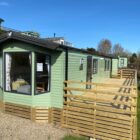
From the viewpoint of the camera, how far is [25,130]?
6.69 m

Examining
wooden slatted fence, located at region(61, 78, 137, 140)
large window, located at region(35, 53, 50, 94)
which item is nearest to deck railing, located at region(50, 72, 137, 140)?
wooden slatted fence, located at region(61, 78, 137, 140)

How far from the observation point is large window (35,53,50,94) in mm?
7449

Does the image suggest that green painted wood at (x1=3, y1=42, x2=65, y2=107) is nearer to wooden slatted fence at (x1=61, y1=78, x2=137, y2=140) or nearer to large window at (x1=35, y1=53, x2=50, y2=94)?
large window at (x1=35, y1=53, x2=50, y2=94)

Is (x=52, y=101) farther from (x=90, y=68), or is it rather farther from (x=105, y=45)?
(x=105, y=45)

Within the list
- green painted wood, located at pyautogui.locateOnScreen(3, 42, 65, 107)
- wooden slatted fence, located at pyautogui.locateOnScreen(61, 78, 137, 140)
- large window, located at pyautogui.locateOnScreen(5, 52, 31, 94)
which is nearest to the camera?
wooden slatted fence, located at pyautogui.locateOnScreen(61, 78, 137, 140)

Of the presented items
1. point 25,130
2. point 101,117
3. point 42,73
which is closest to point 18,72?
point 42,73

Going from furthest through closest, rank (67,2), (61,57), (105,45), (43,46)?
(105,45)
(67,2)
(61,57)
(43,46)

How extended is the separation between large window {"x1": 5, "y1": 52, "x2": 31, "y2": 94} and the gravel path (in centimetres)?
107

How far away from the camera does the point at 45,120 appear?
755 centimetres

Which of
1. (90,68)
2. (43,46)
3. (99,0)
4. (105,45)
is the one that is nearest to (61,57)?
(43,46)

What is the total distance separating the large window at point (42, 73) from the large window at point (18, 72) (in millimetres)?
320

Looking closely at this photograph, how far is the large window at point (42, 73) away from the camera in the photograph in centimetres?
745

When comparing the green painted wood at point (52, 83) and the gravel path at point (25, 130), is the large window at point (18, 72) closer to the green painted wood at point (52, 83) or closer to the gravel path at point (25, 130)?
the green painted wood at point (52, 83)

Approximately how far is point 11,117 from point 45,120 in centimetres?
127
